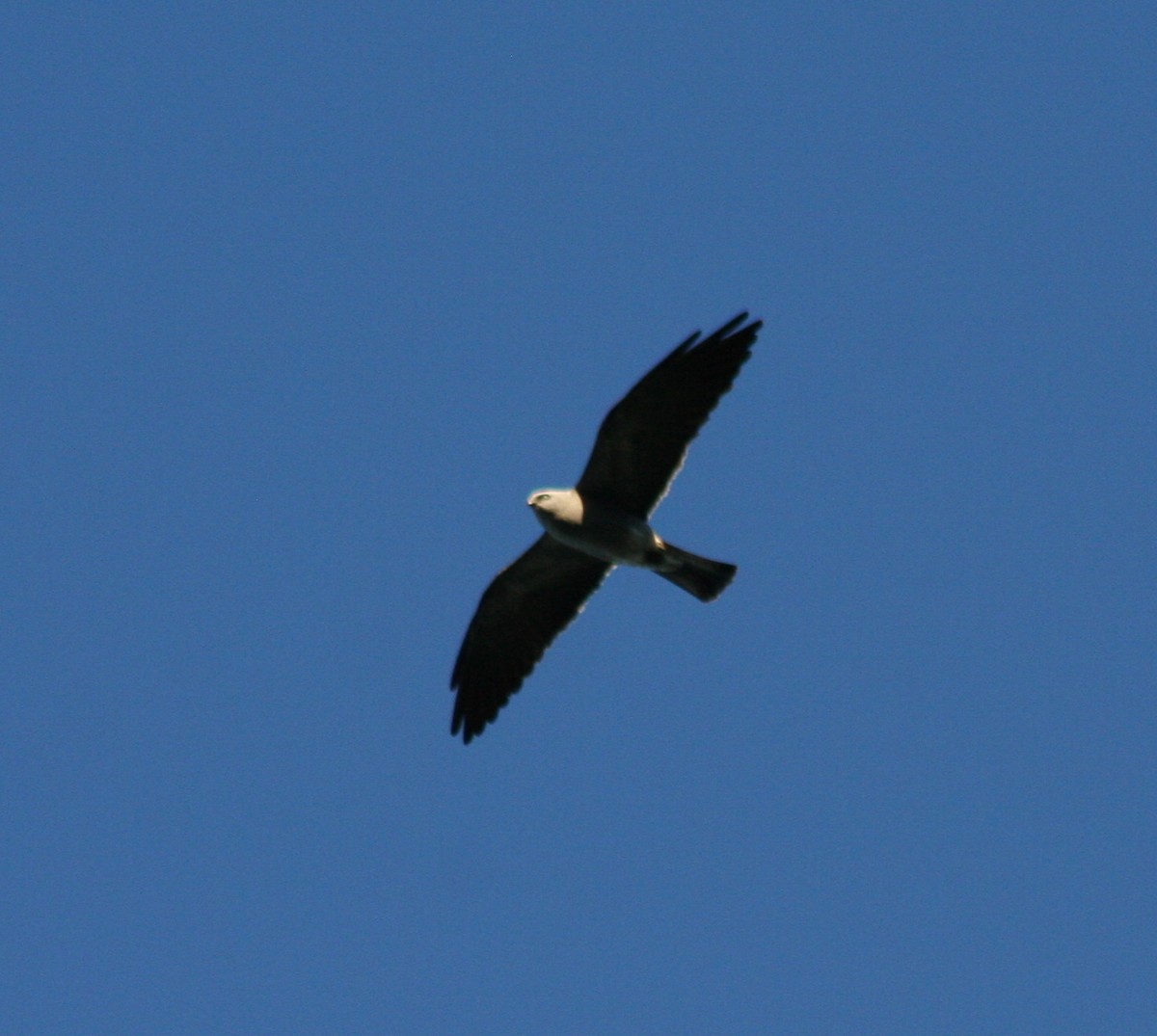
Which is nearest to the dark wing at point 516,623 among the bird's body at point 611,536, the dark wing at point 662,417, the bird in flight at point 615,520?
the bird in flight at point 615,520

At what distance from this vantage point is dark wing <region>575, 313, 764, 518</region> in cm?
1719

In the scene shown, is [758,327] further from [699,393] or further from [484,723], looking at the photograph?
[484,723]

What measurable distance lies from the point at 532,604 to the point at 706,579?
6.87 ft

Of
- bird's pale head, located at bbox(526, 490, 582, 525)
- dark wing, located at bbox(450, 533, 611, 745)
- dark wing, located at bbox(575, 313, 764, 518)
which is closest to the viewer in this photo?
dark wing, located at bbox(575, 313, 764, 518)

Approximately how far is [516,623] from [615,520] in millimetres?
2295

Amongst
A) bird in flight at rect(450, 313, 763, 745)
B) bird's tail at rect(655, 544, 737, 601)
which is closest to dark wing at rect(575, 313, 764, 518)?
bird in flight at rect(450, 313, 763, 745)

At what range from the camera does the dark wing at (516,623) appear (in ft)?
62.0

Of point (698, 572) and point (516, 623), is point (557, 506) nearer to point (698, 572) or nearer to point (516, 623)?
point (698, 572)

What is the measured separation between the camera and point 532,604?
19.2 meters

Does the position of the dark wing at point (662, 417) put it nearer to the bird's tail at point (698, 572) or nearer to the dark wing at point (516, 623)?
the bird's tail at point (698, 572)

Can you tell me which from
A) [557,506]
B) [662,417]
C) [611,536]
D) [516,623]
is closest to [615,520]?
[611,536]

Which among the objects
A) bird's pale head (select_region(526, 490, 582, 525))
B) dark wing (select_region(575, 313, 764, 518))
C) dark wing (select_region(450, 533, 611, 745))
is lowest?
dark wing (select_region(450, 533, 611, 745))

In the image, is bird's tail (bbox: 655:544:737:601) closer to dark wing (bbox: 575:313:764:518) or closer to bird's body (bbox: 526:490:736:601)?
bird's body (bbox: 526:490:736:601)

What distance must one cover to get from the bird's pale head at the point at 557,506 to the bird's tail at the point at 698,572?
1.03 m
